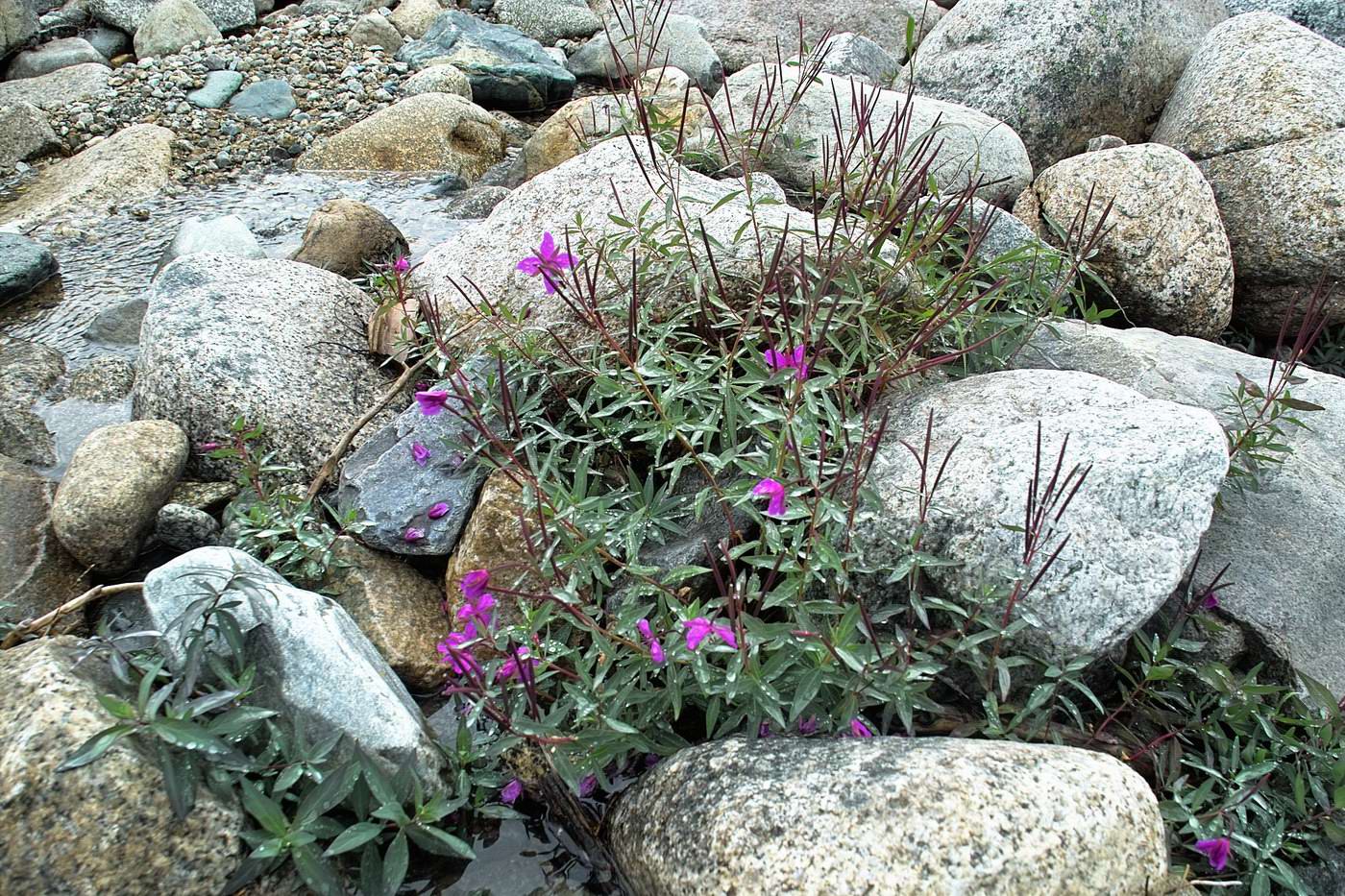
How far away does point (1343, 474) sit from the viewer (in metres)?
3.37

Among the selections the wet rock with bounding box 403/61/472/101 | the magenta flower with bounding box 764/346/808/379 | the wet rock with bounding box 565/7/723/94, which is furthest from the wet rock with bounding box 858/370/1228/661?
the wet rock with bounding box 403/61/472/101

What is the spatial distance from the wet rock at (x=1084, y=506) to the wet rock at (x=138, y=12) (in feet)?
35.6

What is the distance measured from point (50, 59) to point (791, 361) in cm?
1099

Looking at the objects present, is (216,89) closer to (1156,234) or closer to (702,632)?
(1156,234)

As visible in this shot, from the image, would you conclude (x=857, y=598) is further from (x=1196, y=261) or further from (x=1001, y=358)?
(x=1196, y=261)

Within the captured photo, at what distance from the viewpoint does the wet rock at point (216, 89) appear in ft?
28.8

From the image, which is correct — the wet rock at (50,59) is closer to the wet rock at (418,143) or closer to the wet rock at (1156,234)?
the wet rock at (418,143)

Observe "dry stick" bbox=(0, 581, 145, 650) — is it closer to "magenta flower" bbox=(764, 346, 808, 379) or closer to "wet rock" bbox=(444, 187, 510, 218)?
"magenta flower" bbox=(764, 346, 808, 379)

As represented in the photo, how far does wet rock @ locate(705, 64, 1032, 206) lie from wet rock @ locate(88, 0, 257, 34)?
8.33 metres

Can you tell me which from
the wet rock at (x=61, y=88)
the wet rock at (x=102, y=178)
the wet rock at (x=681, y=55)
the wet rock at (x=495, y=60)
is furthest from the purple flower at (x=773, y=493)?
the wet rock at (x=61, y=88)

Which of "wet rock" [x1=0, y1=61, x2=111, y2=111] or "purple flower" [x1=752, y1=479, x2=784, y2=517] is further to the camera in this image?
"wet rock" [x1=0, y1=61, x2=111, y2=111]

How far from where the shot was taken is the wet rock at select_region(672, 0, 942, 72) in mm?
9617

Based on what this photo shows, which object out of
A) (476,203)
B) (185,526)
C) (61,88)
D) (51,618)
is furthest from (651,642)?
(61,88)

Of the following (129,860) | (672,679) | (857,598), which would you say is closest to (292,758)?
(129,860)
